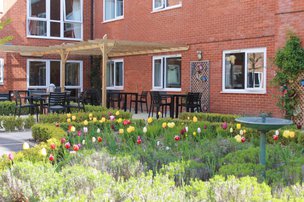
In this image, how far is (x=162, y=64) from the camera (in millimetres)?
15414

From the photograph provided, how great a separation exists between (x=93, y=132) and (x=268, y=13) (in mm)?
6919

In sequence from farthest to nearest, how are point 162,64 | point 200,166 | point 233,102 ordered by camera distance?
point 162,64 → point 233,102 → point 200,166

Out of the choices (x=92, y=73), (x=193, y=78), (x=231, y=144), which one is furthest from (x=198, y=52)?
(x=231, y=144)

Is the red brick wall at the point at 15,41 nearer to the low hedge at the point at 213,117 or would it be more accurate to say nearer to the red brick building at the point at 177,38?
the red brick building at the point at 177,38

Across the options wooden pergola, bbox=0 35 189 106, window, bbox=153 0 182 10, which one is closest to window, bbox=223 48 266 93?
wooden pergola, bbox=0 35 189 106

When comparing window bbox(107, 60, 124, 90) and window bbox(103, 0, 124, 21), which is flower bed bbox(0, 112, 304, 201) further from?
window bbox(103, 0, 124, 21)

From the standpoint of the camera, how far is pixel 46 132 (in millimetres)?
7289

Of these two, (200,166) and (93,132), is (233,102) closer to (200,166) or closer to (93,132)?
(93,132)

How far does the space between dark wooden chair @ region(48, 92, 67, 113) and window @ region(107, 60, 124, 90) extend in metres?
6.02

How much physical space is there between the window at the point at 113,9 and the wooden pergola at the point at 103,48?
167cm

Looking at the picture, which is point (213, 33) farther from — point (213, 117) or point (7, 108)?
point (7, 108)

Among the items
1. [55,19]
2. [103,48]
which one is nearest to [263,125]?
[103,48]

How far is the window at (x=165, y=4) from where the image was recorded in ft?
48.1

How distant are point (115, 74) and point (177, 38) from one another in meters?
4.44
